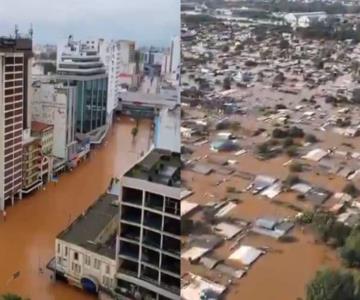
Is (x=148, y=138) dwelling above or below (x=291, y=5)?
below

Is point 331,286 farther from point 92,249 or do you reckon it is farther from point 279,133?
point 92,249

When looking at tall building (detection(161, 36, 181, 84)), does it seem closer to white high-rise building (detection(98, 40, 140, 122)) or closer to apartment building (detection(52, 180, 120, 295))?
white high-rise building (detection(98, 40, 140, 122))

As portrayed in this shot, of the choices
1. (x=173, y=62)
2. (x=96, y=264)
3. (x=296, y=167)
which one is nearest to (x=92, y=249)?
(x=96, y=264)

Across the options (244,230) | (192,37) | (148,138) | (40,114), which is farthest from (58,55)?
(244,230)

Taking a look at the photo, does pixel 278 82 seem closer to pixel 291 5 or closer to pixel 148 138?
pixel 291 5

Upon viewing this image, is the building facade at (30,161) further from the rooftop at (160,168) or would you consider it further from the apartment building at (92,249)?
the rooftop at (160,168)

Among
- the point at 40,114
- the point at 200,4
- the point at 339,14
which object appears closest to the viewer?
the point at 339,14
